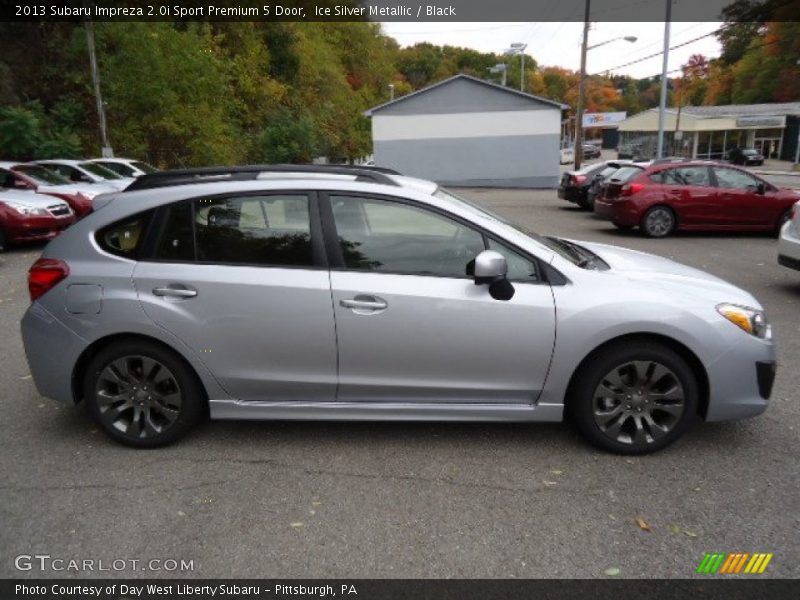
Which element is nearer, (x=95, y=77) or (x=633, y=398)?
(x=633, y=398)

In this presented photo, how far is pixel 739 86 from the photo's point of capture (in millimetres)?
71625

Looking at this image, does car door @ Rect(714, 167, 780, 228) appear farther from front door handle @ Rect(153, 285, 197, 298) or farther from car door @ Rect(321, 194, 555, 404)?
front door handle @ Rect(153, 285, 197, 298)

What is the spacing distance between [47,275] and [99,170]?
13.0 meters

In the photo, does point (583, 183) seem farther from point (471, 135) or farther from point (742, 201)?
point (471, 135)

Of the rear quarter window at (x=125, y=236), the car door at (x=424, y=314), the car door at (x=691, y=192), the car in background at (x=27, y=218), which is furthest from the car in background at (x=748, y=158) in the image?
the rear quarter window at (x=125, y=236)

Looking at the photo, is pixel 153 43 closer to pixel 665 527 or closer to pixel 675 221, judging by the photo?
pixel 675 221

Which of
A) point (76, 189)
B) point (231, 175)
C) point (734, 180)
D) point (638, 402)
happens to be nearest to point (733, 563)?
point (638, 402)

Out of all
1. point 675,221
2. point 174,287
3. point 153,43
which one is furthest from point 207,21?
point 174,287

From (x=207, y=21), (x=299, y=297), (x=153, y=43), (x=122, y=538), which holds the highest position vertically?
(x=207, y=21)

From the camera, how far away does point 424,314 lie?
138 inches

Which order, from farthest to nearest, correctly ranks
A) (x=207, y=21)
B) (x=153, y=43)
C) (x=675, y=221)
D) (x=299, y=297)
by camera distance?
1. (x=207, y=21)
2. (x=153, y=43)
3. (x=675, y=221)
4. (x=299, y=297)

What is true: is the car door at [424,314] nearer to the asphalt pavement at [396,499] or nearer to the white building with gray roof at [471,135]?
the asphalt pavement at [396,499]

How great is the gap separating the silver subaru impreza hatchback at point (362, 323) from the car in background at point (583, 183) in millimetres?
14392

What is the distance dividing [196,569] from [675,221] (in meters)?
12.3
